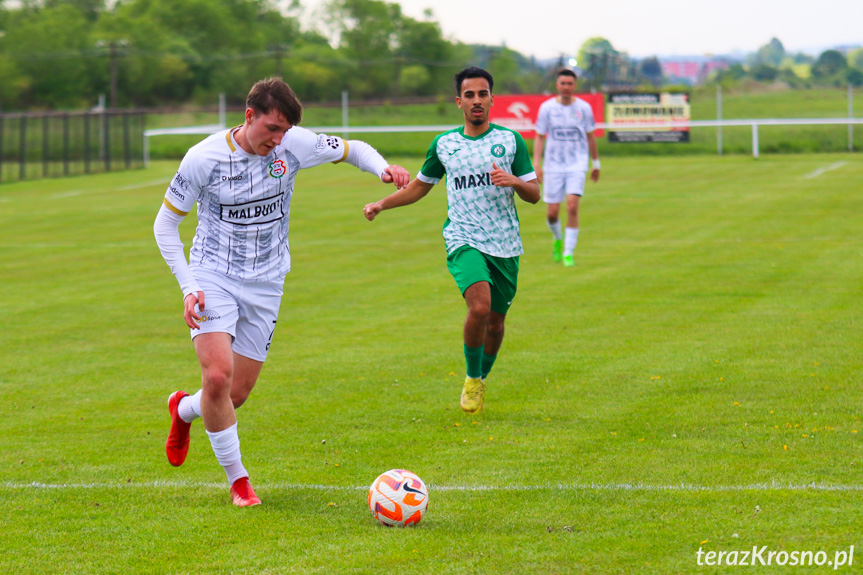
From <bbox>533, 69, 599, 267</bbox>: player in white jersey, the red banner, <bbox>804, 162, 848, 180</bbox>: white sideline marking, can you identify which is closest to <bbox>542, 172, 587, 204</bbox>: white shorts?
<bbox>533, 69, 599, 267</bbox>: player in white jersey

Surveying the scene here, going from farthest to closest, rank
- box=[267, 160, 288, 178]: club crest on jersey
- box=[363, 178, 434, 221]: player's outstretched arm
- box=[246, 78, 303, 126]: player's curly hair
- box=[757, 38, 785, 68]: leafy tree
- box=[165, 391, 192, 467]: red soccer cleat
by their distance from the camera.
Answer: box=[757, 38, 785, 68]: leafy tree → box=[363, 178, 434, 221]: player's outstretched arm → box=[165, 391, 192, 467]: red soccer cleat → box=[267, 160, 288, 178]: club crest on jersey → box=[246, 78, 303, 126]: player's curly hair

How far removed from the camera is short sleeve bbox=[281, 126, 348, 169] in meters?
5.88

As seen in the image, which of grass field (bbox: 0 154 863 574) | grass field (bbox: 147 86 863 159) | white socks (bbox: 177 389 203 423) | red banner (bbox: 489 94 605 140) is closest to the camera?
grass field (bbox: 0 154 863 574)

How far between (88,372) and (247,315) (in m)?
4.04

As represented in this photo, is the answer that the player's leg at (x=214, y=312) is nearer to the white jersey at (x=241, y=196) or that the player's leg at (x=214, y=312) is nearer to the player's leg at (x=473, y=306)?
the white jersey at (x=241, y=196)

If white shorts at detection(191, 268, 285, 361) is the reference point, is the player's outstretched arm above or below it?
above

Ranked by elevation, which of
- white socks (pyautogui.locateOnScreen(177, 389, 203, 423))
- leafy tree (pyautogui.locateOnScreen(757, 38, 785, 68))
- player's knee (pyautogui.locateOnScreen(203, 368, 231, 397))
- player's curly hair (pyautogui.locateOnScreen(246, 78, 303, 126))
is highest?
leafy tree (pyautogui.locateOnScreen(757, 38, 785, 68))

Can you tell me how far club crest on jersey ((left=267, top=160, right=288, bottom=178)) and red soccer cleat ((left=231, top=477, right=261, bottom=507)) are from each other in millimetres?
1645

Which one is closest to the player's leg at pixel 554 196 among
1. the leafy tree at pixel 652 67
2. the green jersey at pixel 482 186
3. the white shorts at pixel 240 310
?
the green jersey at pixel 482 186

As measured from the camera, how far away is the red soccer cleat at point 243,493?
566 cm

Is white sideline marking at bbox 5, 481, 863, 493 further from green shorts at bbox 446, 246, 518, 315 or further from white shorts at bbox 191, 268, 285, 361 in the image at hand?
green shorts at bbox 446, 246, 518, 315

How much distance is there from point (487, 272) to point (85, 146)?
36.0 m

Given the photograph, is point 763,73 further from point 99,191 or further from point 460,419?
point 460,419

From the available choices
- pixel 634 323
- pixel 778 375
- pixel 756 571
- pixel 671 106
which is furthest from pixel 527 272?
pixel 671 106
